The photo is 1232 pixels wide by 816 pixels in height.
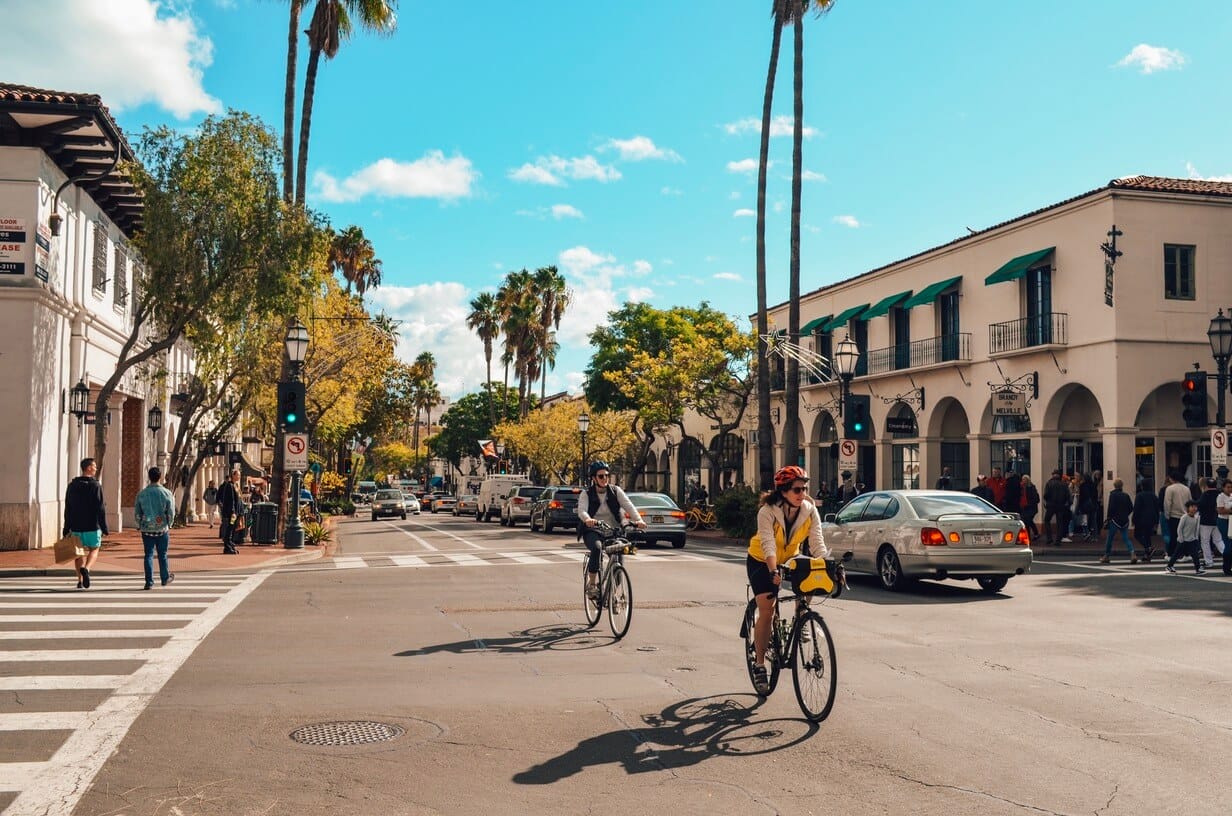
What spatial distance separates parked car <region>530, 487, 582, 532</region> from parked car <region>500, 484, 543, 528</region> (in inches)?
236

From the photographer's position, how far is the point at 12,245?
2191 centimetres

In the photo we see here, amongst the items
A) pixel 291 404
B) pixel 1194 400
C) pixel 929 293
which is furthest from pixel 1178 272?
pixel 291 404

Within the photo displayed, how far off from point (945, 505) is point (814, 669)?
9441 mm

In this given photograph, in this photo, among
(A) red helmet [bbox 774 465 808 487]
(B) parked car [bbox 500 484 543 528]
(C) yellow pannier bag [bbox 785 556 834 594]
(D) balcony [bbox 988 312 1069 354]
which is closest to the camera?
(C) yellow pannier bag [bbox 785 556 834 594]

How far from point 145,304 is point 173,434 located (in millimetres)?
16991

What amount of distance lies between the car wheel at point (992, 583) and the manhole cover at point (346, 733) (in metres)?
11.5

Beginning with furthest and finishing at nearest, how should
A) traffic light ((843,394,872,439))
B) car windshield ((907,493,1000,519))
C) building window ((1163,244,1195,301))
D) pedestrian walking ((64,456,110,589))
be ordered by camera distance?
building window ((1163,244,1195,301)) < traffic light ((843,394,872,439)) < car windshield ((907,493,1000,519)) < pedestrian walking ((64,456,110,589))

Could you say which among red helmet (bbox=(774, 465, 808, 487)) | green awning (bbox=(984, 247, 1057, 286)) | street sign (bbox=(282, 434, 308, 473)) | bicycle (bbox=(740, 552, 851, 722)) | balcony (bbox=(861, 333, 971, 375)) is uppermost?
green awning (bbox=(984, 247, 1057, 286))

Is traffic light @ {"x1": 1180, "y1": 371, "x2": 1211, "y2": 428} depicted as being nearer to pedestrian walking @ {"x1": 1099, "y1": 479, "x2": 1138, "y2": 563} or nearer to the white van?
pedestrian walking @ {"x1": 1099, "y1": 479, "x2": 1138, "y2": 563}

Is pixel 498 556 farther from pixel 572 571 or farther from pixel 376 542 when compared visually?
pixel 376 542

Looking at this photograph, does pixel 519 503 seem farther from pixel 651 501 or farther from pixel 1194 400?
pixel 1194 400

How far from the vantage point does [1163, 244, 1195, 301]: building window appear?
30250mm

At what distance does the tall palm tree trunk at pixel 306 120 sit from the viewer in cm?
2925

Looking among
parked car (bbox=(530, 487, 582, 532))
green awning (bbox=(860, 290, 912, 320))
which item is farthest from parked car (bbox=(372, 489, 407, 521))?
green awning (bbox=(860, 290, 912, 320))
